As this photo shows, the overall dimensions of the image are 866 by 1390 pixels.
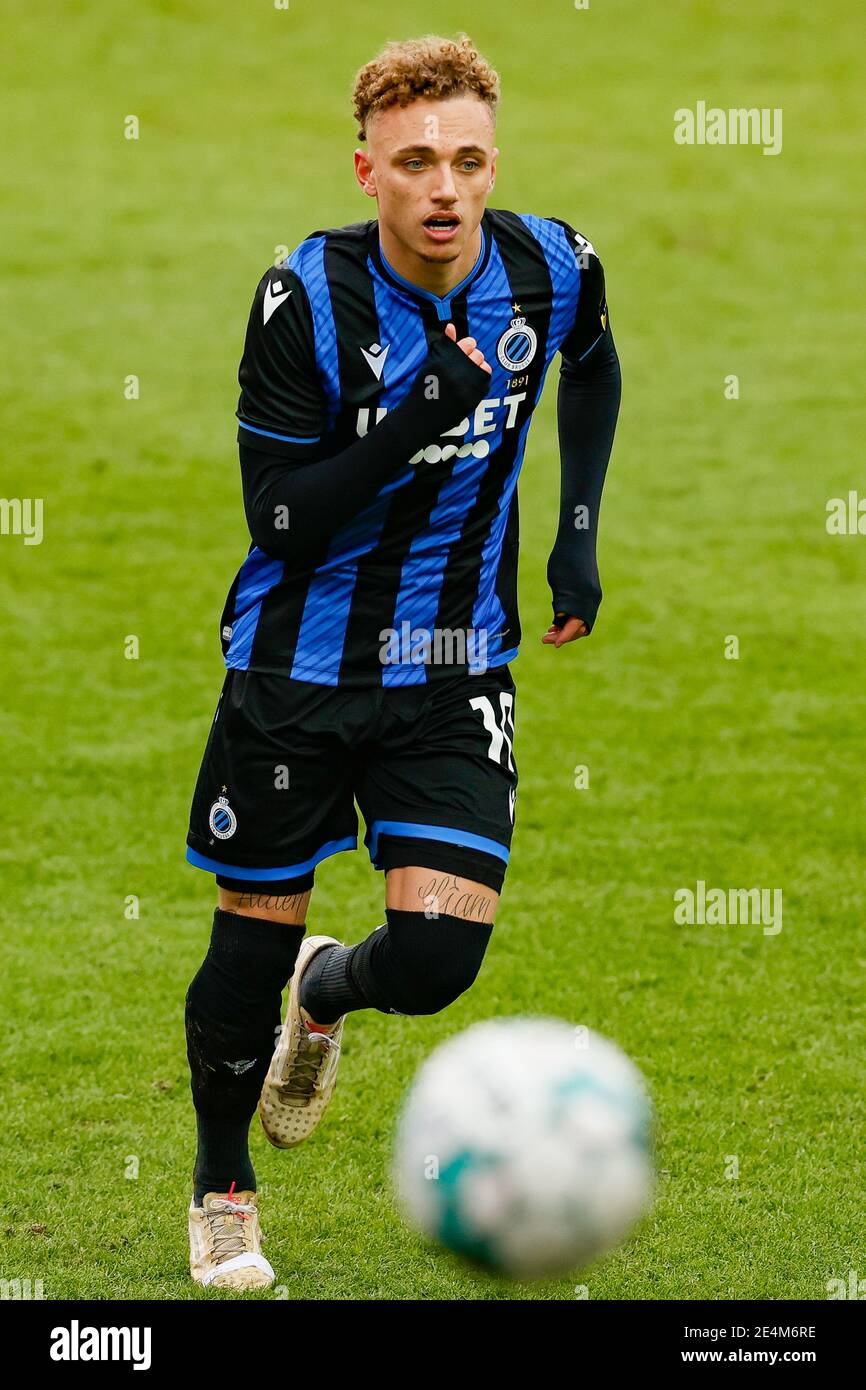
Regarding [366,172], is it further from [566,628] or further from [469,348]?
[566,628]

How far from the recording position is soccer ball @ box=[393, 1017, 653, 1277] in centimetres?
412

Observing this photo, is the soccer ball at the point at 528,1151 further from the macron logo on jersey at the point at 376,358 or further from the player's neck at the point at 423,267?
the player's neck at the point at 423,267

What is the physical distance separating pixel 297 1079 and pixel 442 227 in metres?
2.17

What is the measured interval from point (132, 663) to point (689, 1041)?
15.9 feet

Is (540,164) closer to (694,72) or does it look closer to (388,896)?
(694,72)

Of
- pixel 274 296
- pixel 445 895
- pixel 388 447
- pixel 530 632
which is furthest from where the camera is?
pixel 530 632

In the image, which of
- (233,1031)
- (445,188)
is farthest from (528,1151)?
(445,188)

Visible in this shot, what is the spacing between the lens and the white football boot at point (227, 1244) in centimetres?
428

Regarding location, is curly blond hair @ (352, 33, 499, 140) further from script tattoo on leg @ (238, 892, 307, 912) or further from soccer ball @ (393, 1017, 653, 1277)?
soccer ball @ (393, 1017, 653, 1277)

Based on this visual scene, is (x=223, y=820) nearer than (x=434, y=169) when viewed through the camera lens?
No

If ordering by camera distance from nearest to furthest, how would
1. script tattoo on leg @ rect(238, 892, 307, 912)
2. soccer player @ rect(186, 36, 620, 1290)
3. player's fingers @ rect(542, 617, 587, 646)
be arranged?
soccer player @ rect(186, 36, 620, 1290), script tattoo on leg @ rect(238, 892, 307, 912), player's fingers @ rect(542, 617, 587, 646)

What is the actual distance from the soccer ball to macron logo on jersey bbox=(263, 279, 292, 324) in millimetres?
1731

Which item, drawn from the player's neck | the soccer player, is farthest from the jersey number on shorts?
the player's neck

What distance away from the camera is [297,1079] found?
480cm
